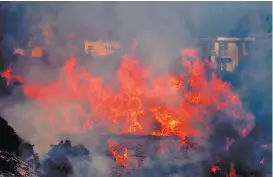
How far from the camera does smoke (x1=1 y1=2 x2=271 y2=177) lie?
16.6 ft

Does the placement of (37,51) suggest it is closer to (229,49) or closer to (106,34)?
(106,34)

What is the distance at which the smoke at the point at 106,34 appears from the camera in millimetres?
5059

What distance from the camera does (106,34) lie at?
16.7 ft

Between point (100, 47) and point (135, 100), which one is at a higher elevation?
point (100, 47)

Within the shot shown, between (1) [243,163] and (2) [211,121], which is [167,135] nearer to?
(2) [211,121]

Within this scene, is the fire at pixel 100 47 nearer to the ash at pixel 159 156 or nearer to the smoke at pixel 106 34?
the smoke at pixel 106 34

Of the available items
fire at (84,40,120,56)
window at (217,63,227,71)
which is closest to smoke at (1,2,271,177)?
fire at (84,40,120,56)

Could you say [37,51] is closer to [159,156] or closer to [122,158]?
[122,158]

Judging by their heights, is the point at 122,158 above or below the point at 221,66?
below

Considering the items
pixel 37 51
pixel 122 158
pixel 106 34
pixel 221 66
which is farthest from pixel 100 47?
pixel 221 66

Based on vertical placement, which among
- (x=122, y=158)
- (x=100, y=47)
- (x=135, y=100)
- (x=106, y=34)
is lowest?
(x=122, y=158)

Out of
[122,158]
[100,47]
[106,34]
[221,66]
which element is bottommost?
[122,158]

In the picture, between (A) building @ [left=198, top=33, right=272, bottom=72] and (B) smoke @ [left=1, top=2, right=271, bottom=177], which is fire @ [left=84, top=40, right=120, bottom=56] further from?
(A) building @ [left=198, top=33, right=272, bottom=72]

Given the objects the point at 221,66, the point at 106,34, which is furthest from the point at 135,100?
the point at 221,66
